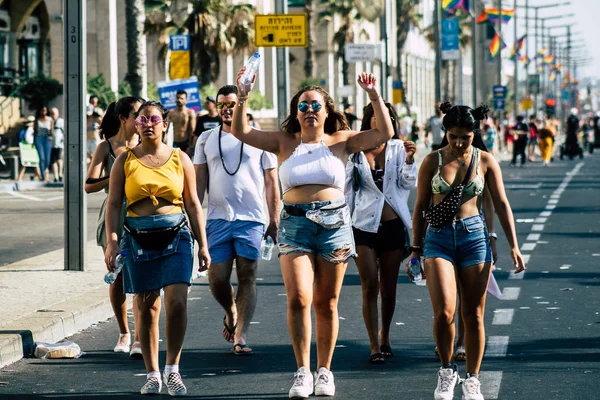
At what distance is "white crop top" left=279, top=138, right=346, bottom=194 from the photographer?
300 inches

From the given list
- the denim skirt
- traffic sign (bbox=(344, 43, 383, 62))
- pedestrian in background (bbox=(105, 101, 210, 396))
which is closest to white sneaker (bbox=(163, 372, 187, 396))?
pedestrian in background (bbox=(105, 101, 210, 396))

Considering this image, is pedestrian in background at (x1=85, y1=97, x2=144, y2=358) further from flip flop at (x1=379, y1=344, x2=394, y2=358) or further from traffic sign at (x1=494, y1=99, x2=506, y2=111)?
traffic sign at (x1=494, y1=99, x2=506, y2=111)

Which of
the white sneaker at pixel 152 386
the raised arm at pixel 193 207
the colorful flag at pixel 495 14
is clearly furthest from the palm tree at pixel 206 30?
the white sneaker at pixel 152 386

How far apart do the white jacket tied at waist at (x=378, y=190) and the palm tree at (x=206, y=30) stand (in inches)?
1416

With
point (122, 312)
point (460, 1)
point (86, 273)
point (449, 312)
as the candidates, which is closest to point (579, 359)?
point (449, 312)

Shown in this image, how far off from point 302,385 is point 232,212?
2.13m

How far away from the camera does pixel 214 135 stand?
941 centimetres

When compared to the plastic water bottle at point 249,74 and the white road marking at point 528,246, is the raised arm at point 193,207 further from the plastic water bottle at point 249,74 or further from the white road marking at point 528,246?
the white road marking at point 528,246

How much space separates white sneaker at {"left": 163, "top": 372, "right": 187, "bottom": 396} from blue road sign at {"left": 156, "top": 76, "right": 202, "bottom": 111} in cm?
1836

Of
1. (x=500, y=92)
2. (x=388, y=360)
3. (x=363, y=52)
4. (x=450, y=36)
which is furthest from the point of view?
(x=500, y=92)

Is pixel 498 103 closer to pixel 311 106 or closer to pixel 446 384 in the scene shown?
pixel 311 106

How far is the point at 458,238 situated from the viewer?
7418 millimetres

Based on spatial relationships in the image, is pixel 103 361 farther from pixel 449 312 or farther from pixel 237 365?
pixel 449 312

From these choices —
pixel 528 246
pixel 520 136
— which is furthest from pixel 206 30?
pixel 528 246
